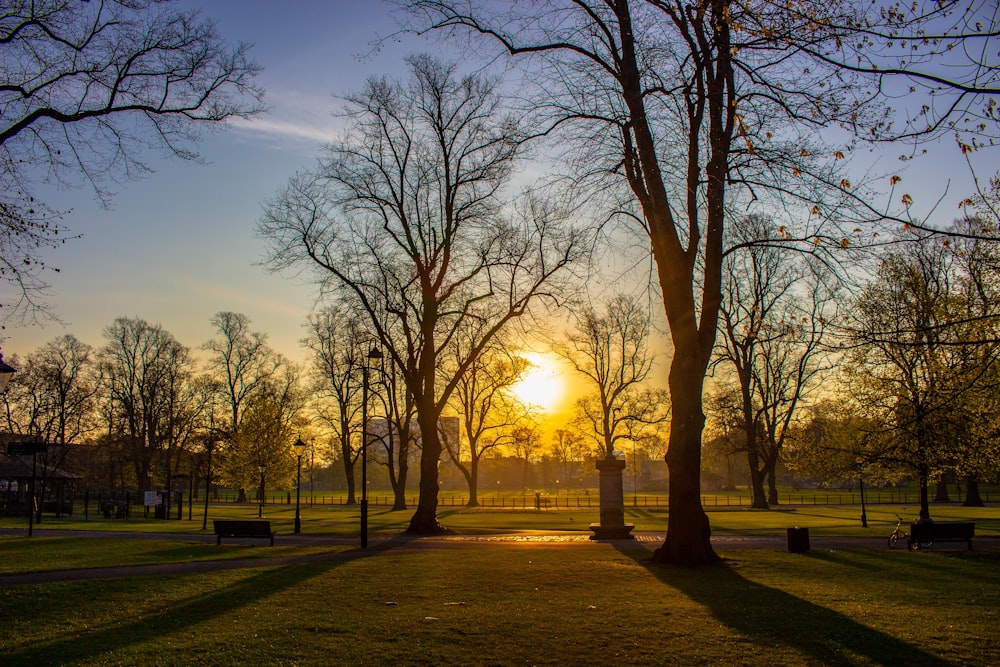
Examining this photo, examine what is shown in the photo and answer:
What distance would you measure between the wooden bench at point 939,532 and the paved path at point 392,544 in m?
0.92

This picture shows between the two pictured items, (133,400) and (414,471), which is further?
(414,471)

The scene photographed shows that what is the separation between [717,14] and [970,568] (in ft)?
45.5

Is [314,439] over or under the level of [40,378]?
under

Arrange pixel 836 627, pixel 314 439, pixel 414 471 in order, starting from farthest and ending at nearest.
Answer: pixel 414 471 < pixel 314 439 < pixel 836 627

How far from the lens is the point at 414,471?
5689 inches

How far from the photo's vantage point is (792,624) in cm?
918

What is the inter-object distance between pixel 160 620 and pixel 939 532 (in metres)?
19.7

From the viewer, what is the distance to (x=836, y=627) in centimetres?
897

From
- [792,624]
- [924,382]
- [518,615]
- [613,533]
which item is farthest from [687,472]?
[924,382]

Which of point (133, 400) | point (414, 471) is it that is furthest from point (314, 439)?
point (414, 471)

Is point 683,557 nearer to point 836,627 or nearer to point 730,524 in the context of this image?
point 836,627

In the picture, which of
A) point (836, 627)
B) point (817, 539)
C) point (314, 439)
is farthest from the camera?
point (314, 439)

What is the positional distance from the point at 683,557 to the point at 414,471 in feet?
436

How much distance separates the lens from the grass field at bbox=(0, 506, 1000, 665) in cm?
764
